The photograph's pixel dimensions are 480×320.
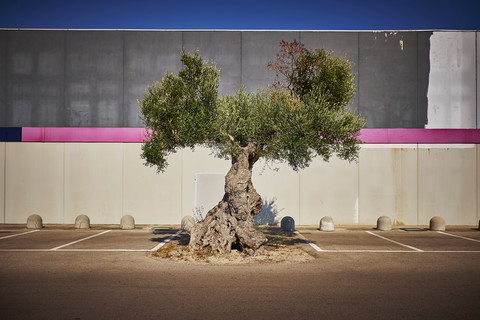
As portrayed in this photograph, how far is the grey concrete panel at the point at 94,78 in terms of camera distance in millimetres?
20984

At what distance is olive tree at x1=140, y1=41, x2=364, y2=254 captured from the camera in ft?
37.5

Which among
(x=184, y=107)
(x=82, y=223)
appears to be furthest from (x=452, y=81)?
(x=82, y=223)

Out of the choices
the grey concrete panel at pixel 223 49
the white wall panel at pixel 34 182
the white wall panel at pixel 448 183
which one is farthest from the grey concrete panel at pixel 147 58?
the white wall panel at pixel 448 183

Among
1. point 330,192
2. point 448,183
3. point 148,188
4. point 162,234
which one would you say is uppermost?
point 448,183

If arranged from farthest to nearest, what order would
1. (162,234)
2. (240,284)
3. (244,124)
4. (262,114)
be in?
(162,234)
(244,124)
(262,114)
(240,284)

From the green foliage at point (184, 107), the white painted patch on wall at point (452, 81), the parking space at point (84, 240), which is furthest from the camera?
the white painted patch on wall at point (452, 81)

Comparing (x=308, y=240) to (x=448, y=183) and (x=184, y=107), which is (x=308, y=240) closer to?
A: (x=184, y=107)

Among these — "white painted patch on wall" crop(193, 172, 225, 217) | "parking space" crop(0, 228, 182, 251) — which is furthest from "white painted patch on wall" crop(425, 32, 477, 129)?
"parking space" crop(0, 228, 182, 251)

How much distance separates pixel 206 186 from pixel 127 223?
190 inches

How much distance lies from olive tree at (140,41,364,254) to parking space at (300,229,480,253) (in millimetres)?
3582

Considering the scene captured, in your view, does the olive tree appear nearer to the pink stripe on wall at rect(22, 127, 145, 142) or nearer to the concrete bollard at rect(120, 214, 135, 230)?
the concrete bollard at rect(120, 214, 135, 230)

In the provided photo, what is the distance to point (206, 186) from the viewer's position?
805 inches

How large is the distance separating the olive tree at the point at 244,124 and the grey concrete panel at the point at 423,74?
10804 millimetres

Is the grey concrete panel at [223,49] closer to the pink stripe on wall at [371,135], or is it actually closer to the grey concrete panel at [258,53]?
the grey concrete panel at [258,53]
